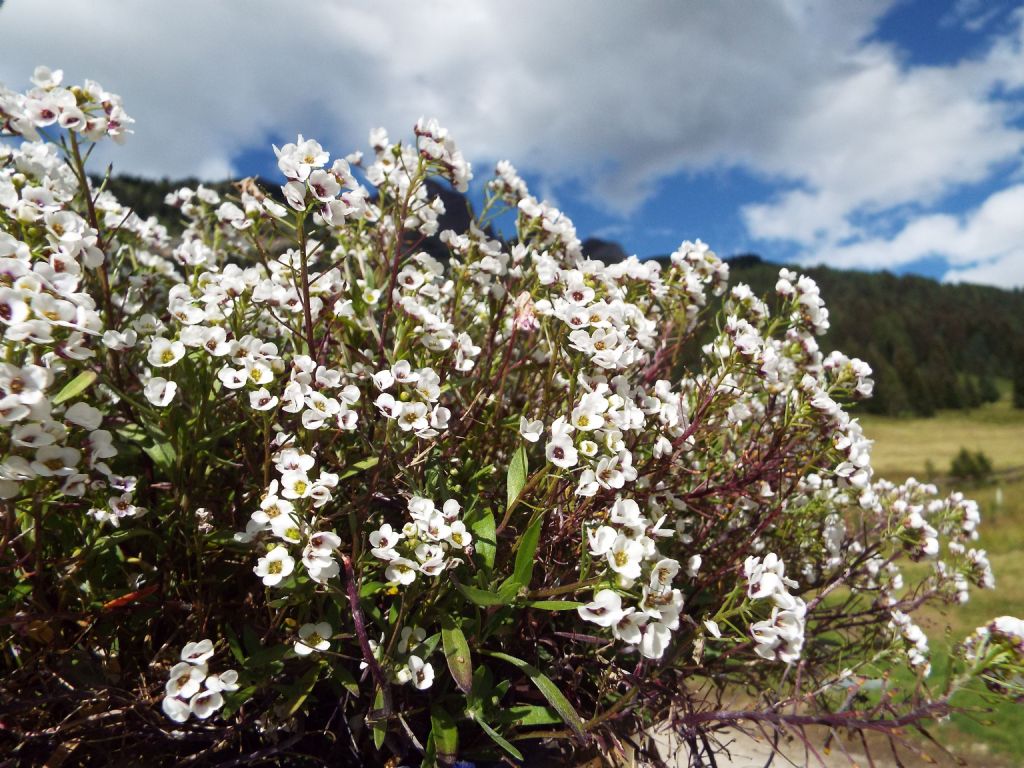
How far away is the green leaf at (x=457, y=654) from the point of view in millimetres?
1019

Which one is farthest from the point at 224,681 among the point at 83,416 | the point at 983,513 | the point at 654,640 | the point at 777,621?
the point at 983,513

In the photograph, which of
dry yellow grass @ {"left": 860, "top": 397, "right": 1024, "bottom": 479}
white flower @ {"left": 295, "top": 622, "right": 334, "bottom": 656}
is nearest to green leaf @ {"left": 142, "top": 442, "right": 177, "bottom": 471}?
white flower @ {"left": 295, "top": 622, "right": 334, "bottom": 656}

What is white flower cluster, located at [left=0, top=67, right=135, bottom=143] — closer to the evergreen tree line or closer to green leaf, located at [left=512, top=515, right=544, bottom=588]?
green leaf, located at [left=512, top=515, right=544, bottom=588]

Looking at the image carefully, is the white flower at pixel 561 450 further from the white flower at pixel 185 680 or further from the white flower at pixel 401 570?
the white flower at pixel 185 680

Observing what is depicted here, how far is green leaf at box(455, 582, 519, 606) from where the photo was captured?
106cm

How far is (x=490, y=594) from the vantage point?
3.53ft

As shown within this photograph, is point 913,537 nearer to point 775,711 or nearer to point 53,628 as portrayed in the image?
point 775,711

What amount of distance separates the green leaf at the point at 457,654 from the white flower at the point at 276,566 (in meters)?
0.29

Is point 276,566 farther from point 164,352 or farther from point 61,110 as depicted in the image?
point 61,110

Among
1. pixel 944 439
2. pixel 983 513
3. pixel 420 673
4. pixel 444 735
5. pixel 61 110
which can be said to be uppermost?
pixel 944 439

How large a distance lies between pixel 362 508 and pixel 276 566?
7.8 inches

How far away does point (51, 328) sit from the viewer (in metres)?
0.90

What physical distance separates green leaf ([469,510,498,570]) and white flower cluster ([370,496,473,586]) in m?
0.09

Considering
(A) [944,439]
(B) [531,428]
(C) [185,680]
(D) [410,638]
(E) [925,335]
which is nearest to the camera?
(C) [185,680]
